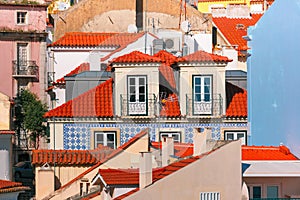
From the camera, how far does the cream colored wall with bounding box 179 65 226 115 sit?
2627cm

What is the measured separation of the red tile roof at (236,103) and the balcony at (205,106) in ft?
0.72

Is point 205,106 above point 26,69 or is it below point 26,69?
below

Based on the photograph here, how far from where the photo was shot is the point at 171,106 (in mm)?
27141

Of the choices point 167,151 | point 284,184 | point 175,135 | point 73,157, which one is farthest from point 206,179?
point 73,157

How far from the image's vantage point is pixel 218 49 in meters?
38.4

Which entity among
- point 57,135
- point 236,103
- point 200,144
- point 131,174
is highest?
point 236,103

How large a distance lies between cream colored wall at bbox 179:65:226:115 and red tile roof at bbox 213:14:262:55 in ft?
44.2

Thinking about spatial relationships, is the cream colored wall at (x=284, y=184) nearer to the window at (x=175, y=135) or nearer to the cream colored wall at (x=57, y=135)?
the window at (x=175, y=135)

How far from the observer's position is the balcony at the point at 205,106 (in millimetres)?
26891

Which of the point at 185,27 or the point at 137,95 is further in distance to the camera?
the point at 185,27

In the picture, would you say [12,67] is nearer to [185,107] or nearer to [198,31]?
[198,31]

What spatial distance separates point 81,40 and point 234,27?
8957 millimetres

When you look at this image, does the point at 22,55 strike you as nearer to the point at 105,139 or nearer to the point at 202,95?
the point at 105,139

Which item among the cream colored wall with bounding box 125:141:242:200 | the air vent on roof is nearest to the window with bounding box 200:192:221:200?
the cream colored wall with bounding box 125:141:242:200
